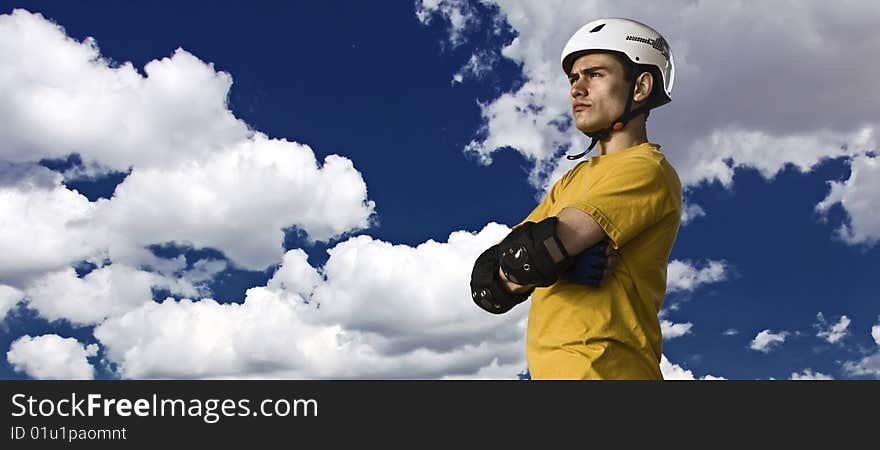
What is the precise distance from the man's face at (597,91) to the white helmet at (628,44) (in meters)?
0.10

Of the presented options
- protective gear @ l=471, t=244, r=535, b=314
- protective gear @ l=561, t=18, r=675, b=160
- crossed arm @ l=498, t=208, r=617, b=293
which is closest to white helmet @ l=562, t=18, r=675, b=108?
protective gear @ l=561, t=18, r=675, b=160

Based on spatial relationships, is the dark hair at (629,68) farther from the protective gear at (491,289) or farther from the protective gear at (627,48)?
the protective gear at (491,289)

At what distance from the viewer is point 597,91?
6574 millimetres

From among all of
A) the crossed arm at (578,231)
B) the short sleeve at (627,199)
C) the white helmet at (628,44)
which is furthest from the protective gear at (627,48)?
the crossed arm at (578,231)

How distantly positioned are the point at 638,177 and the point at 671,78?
80.5 inches

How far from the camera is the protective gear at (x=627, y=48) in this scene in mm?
6676

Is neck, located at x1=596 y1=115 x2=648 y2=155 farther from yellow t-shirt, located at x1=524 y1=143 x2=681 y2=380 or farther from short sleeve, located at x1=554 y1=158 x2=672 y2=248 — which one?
short sleeve, located at x1=554 y1=158 x2=672 y2=248

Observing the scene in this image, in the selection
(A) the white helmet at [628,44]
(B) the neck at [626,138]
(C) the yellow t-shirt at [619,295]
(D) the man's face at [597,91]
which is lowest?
(C) the yellow t-shirt at [619,295]

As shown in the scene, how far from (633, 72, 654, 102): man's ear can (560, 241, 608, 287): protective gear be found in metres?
1.73

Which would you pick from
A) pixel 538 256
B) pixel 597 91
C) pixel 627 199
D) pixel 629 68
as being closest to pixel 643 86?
pixel 629 68
